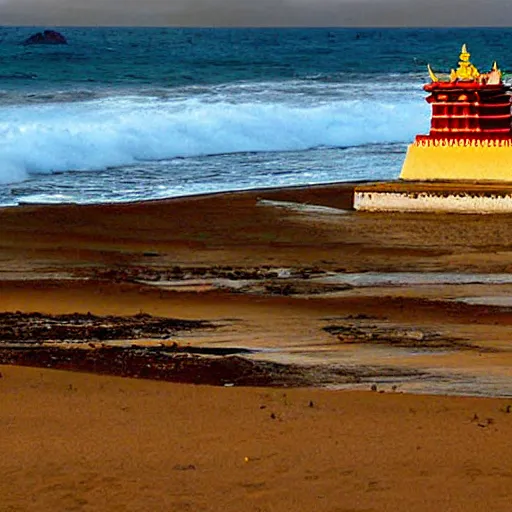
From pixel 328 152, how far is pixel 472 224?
1557 centimetres

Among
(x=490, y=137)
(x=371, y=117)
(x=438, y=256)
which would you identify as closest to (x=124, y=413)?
(x=438, y=256)

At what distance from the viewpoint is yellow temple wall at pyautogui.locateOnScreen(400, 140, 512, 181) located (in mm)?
19859

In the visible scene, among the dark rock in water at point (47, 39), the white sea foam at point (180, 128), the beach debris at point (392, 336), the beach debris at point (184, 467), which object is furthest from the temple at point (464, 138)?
the dark rock in water at point (47, 39)

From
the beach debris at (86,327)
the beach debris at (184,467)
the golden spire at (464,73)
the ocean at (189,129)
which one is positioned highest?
the golden spire at (464,73)

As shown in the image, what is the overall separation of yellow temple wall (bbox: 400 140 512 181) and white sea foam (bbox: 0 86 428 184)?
8409 mm

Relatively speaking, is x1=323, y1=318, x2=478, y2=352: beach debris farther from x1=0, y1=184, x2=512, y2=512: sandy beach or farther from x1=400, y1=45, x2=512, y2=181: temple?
x1=400, y1=45, x2=512, y2=181: temple

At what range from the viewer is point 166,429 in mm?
7539

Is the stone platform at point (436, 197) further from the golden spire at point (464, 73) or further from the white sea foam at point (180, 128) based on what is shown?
the white sea foam at point (180, 128)

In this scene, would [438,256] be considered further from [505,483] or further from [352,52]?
[352,52]

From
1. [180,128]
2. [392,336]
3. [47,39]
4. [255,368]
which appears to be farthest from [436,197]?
[47,39]

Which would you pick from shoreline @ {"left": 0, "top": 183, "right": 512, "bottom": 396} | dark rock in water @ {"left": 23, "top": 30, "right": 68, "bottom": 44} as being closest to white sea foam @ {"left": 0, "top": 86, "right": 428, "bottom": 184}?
shoreline @ {"left": 0, "top": 183, "right": 512, "bottom": 396}

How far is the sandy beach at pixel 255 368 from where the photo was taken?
22.1 feet

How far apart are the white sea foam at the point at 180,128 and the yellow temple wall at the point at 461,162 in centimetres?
841

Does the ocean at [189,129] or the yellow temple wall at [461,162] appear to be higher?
the yellow temple wall at [461,162]
